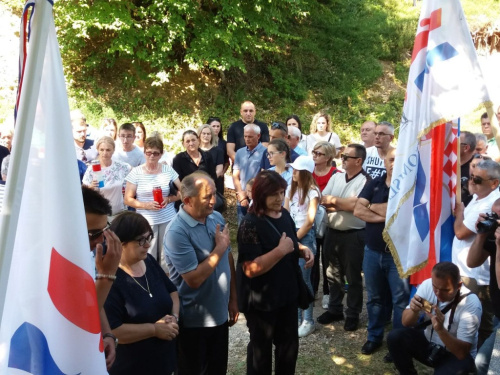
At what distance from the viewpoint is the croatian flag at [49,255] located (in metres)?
1.80

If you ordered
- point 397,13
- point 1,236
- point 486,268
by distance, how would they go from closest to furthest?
point 1,236 → point 486,268 → point 397,13

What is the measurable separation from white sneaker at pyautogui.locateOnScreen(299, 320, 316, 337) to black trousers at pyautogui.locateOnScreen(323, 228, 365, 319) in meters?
0.38

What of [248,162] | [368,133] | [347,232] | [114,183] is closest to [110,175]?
[114,183]

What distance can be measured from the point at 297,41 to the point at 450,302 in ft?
43.4

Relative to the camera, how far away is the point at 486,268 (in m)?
4.04

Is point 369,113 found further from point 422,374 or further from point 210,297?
point 210,297

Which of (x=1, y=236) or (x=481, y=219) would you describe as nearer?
(x=1, y=236)

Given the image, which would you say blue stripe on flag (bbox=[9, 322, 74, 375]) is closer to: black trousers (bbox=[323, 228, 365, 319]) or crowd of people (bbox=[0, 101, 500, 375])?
crowd of people (bbox=[0, 101, 500, 375])

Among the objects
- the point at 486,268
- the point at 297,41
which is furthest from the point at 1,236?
the point at 297,41

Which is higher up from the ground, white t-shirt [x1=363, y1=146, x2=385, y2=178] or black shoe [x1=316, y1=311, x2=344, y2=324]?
Answer: white t-shirt [x1=363, y1=146, x2=385, y2=178]

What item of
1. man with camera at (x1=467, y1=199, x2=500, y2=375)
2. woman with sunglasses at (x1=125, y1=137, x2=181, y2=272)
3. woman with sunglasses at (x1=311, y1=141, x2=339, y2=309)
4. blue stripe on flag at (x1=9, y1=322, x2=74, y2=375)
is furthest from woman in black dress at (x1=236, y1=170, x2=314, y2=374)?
woman with sunglasses at (x1=125, y1=137, x2=181, y2=272)

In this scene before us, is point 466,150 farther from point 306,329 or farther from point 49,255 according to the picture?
point 49,255

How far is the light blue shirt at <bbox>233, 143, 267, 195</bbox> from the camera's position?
6.88 metres

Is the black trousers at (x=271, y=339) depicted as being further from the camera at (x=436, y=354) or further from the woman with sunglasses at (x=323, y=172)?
the woman with sunglasses at (x=323, y=172)
